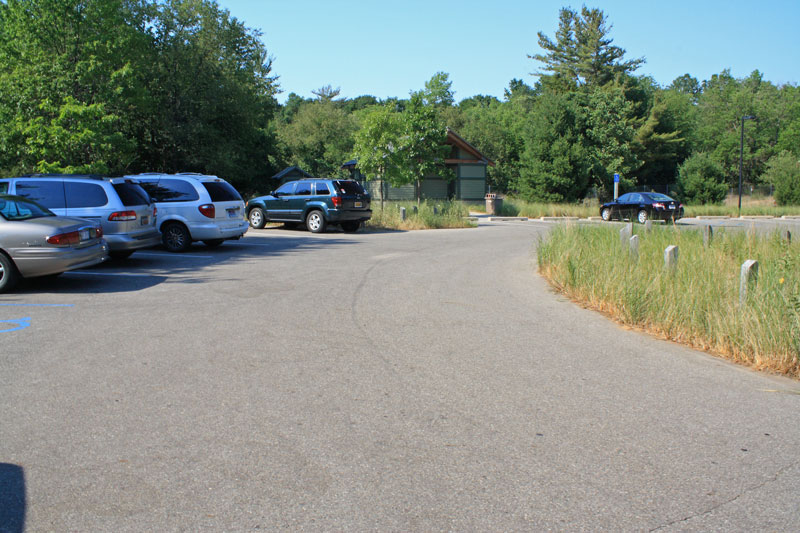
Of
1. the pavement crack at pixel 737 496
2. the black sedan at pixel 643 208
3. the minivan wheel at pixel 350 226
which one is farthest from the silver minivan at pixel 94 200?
the black sedan at pixel 643 208

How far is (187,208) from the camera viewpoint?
16031 millimetres

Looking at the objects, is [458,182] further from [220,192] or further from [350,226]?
[220,192]

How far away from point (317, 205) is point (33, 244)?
43.2ft

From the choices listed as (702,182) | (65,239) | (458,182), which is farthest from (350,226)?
(702,182)

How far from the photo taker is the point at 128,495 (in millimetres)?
3732

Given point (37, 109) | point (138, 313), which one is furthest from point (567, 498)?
point (37, 109)

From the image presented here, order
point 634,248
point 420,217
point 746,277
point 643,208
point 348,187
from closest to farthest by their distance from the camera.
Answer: point 746,277 < point 634,248 < point 348,187 < point 420,217 < point 643,208

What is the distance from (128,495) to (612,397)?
3.83 m

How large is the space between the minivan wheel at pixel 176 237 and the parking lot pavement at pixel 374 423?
266 inches

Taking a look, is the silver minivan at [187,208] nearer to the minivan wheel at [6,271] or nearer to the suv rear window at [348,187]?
the minivan wheel at [6,271]

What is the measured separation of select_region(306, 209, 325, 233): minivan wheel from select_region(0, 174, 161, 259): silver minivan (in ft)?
31.8

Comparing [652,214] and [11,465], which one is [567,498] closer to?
[11,465]

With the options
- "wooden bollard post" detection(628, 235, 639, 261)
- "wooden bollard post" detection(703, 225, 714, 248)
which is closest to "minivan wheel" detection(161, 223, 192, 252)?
"wooden bollard post" detection(628, 235, 639, 261)

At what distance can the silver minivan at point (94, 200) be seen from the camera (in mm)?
12703
